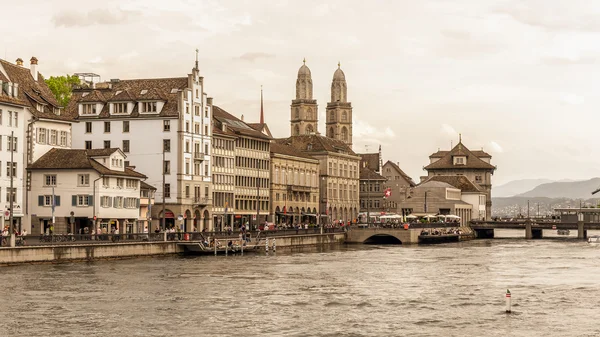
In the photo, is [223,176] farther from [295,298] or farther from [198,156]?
[295,298]

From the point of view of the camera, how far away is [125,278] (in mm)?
71750

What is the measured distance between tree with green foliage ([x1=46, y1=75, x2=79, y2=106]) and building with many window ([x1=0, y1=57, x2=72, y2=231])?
18.9 meters

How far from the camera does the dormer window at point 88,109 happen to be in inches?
4825

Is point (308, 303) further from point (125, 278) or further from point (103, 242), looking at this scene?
point (103, 242)

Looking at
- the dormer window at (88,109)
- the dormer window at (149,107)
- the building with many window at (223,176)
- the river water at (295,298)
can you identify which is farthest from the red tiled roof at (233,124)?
the river water at (295,298)

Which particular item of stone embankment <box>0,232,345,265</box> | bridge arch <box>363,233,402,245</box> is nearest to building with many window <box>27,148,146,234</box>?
stone embankment <box>0,232,345,265</box>

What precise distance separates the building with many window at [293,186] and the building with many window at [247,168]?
439 centimetres

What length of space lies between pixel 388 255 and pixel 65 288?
48329mm

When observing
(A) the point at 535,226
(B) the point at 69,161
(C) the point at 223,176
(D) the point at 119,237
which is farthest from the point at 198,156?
(A) the point at 535,226

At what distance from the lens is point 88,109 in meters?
123

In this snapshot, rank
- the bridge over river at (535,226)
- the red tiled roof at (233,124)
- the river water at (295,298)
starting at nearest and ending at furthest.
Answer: the river water at (295,298) < the red tiled roof at (233,124) < the bridge over river at (535,226)

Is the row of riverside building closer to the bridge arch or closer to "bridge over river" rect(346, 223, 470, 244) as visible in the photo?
"bridge over river" rect(346, 223, 470, 244)

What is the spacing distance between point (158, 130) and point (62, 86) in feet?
55.2

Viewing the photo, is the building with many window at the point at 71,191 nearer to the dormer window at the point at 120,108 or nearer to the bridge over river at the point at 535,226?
the dormer window at the point at 120,108
